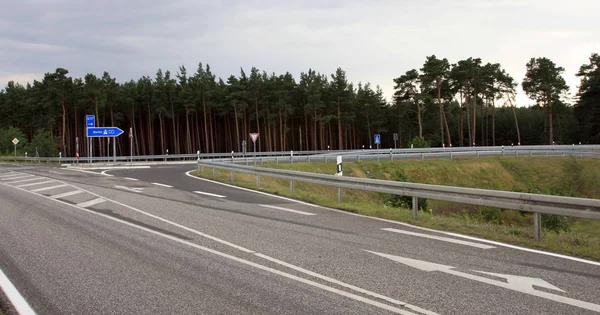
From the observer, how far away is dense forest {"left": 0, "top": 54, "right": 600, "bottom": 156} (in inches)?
2566

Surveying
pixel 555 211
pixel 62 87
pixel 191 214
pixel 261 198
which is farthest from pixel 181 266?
pixel 62 87

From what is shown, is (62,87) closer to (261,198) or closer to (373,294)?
(261,198)

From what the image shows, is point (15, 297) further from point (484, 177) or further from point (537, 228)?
point (484, 177)

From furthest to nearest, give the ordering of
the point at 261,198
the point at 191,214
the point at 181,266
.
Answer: the point at 261,198
the point at 191,214
the point at 181,266

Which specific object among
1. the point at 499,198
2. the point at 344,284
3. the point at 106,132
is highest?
the point at 106,132

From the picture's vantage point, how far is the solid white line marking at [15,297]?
4.68 meters

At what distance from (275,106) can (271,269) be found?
217ft

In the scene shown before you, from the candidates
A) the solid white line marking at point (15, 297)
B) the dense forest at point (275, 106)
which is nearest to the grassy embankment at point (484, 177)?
the solid white line marking at point (15, 297)

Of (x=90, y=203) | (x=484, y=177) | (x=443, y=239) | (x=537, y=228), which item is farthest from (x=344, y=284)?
(x=484, y=177)

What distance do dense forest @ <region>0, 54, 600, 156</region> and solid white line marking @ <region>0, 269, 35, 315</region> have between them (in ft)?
184

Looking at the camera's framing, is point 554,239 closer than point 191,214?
Yes

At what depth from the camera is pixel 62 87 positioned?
6444cm

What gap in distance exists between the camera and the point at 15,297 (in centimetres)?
511

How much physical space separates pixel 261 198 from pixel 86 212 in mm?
5180
